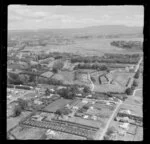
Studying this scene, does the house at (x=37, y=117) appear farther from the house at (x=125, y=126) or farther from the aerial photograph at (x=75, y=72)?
the house at (x=125, y=126)

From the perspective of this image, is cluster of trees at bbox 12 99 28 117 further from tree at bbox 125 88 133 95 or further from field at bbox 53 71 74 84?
tree at bbox 125 88 133 95

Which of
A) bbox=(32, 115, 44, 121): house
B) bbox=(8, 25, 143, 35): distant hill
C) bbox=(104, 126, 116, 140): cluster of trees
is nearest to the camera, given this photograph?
bbox=(104, 126, 116, 140): cluster of trees

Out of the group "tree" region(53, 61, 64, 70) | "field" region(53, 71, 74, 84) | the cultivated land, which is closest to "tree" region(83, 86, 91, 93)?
the cultivated land

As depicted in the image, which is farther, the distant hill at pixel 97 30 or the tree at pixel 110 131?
the distant hill at pixel 97 30

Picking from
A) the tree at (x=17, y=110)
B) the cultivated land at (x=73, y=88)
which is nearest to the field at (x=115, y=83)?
the cultivated land at (x=73, y=88)

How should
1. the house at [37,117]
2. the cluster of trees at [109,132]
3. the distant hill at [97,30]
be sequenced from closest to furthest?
the cluster of trees at [109,132] → the house at [37,117] → the distant hill at [97,30]

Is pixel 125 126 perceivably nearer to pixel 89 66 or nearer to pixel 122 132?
pixel 122 132

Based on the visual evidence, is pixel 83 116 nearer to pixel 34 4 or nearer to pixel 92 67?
pixel 92 67

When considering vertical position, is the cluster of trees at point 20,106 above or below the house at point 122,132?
above

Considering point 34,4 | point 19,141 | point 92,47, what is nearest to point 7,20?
point 34,4
